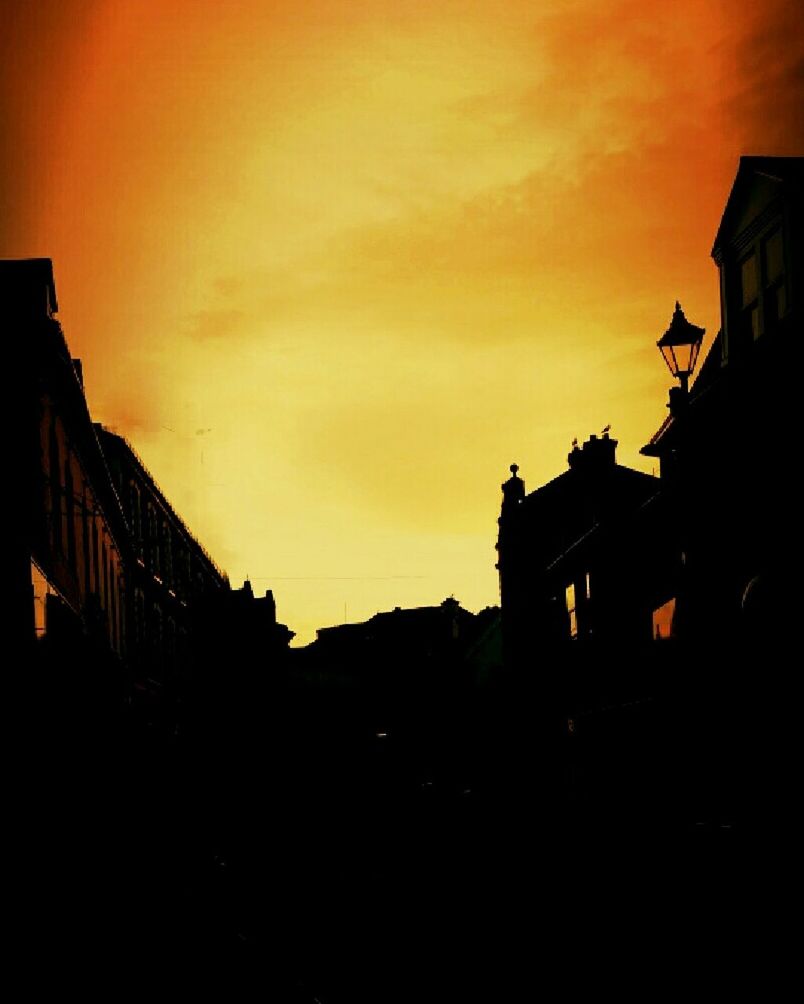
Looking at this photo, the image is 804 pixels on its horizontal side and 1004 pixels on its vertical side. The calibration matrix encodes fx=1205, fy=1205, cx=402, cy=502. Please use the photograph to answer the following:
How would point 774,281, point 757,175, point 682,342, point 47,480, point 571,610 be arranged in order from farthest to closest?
1. point 571,610
2. point 47,480
3. point 757,175
4. point 774,281
5. point 682,342

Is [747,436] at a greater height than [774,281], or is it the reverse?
[774,281]

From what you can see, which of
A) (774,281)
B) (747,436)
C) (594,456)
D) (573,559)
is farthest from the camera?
(594,456)

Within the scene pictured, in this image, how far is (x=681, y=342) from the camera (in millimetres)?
15297

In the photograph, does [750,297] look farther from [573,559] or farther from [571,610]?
[571,610]

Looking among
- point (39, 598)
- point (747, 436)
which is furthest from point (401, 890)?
point (747, 436)

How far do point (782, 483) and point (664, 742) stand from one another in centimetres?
806

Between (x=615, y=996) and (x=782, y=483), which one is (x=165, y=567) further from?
(x=615, y=996)

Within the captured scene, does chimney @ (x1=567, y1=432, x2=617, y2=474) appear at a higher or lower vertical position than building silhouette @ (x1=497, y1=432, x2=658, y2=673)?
higher

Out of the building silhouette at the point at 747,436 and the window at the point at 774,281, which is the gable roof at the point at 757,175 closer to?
the building silhouette at the point at 747,436

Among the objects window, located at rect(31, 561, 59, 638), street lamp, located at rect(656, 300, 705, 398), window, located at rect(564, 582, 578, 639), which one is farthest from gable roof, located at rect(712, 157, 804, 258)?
window, located at rect(564, 582, 578, 639)

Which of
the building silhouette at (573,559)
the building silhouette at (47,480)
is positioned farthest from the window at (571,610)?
the building silhouette at (47,480)

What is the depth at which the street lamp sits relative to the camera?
15.1 metres

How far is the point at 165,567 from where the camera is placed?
2453 inches

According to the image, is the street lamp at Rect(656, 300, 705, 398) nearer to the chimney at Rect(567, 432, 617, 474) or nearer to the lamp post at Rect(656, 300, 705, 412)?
the lamp post at Rect(656, 300, 705, 412)
